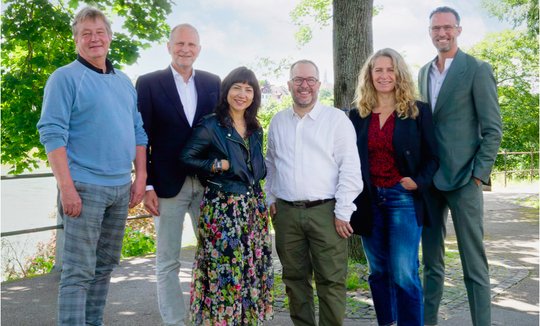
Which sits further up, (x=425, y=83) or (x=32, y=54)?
(x=32, y=54)

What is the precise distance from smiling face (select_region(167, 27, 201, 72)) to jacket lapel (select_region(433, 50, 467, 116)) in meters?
1.80

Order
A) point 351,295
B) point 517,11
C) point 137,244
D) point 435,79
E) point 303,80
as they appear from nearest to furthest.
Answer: point 303,80, point 435,79, point 351,295, point 137,244, point 517,11

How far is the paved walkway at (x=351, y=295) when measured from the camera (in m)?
4.36

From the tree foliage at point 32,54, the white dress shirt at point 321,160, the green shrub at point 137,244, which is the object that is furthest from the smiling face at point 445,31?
the green shrub at point 137,244

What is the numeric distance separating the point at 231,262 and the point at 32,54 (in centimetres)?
637

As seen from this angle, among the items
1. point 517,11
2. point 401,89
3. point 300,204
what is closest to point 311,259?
point 300,204

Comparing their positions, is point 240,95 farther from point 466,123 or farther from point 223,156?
point 466,123

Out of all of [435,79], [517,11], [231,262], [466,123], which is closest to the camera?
[231,262]

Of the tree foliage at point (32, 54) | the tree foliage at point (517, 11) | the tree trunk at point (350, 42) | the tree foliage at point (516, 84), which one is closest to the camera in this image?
the tree trunk at point (350, 42)

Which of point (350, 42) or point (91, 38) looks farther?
point (350, 42)

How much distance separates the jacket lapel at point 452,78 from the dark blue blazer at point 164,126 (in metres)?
1.71

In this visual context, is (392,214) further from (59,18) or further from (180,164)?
(59,18)

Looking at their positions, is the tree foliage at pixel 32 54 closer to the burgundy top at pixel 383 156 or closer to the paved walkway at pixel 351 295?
the paved walkway at pixel 351 295

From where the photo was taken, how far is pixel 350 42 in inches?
235
